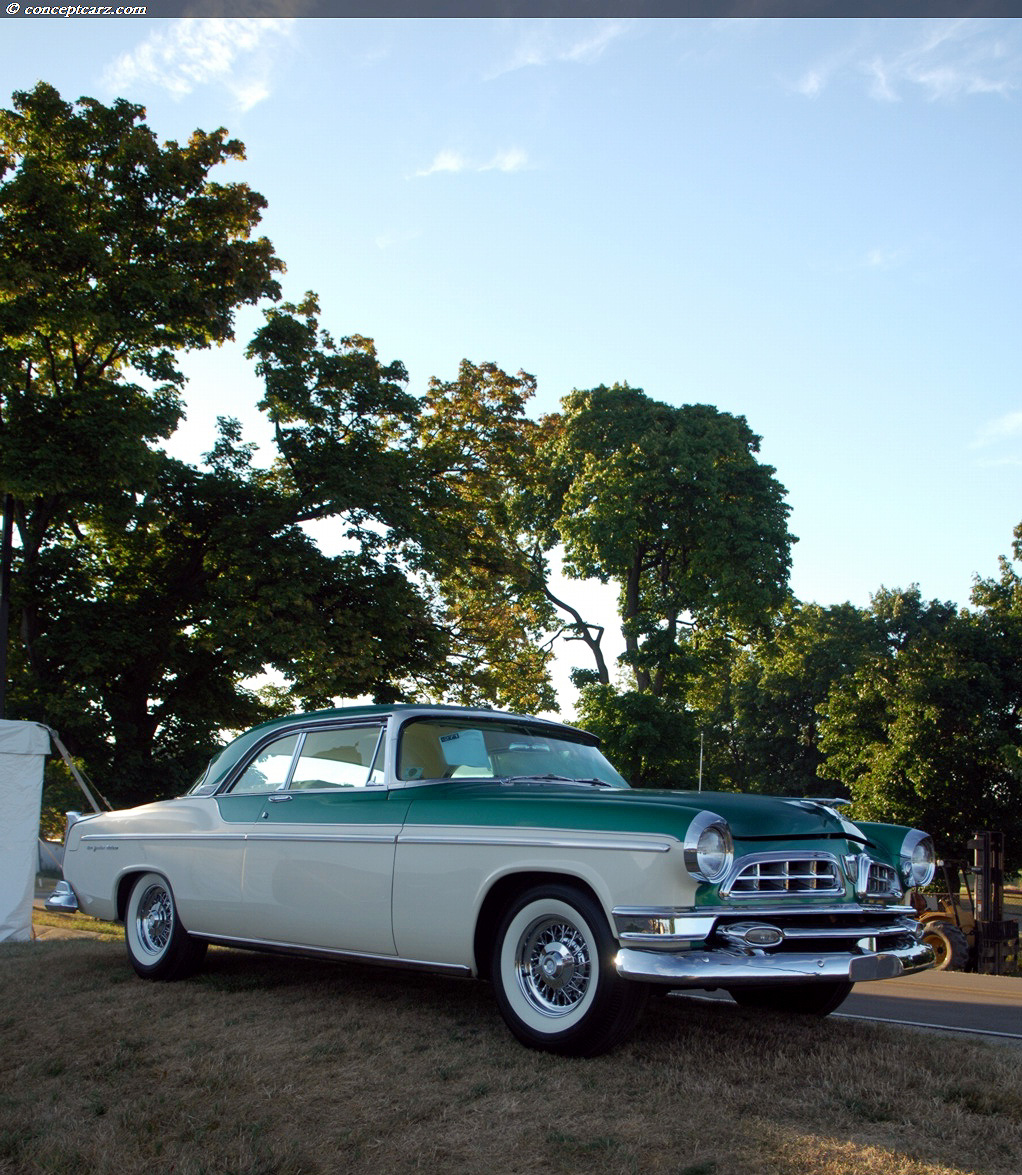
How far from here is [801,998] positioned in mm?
6164

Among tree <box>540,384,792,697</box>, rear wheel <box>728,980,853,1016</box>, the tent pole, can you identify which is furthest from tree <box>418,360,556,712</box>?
rear wheel <box>728,980,853,1016</box>

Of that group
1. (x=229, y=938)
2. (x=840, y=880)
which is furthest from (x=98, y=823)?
(x=840, y=880)

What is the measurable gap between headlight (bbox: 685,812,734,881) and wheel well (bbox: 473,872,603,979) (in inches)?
32.7

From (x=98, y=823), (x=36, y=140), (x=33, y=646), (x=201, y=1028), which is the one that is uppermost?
(x=36, y=140)

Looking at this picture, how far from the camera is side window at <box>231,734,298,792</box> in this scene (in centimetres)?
694

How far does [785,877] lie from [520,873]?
3.94 ft

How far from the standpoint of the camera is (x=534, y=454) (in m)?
33.2

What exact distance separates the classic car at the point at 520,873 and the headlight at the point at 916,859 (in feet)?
0.05

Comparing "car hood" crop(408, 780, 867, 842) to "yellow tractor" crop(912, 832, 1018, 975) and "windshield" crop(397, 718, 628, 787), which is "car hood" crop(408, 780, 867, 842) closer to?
"windshield" crop(397, 718, 628, 787)

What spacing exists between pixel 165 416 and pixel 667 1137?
19.2 metres

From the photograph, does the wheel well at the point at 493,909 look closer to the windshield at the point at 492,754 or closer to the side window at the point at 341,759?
the windshield at the point at 492,754

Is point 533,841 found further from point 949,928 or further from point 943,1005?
point 949,928

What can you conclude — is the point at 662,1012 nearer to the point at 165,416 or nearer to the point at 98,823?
the point at 98,823

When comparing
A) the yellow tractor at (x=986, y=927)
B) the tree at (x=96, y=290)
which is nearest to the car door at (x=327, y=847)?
the tree at (x=96, y=290)
